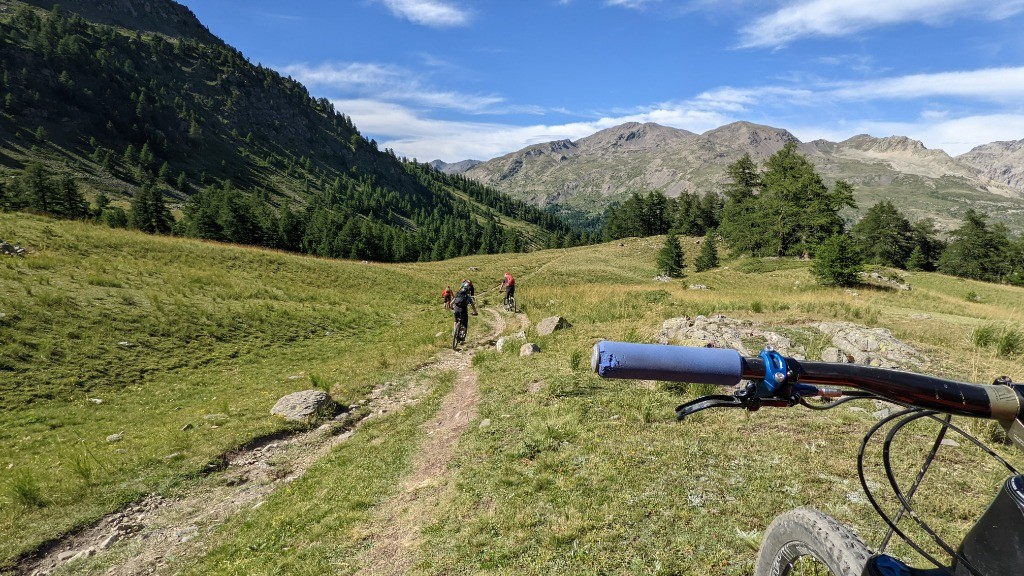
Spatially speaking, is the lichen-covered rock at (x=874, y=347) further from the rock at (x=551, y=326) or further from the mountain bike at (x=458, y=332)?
the mountain bike at (x=458, y=332)

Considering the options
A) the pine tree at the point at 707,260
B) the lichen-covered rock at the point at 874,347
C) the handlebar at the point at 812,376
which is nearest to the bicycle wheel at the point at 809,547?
the handlebar at the point at 812,376

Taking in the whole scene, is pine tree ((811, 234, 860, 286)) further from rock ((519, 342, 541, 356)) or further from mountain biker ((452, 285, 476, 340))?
mountain biker ((452, 285, 476, 340))

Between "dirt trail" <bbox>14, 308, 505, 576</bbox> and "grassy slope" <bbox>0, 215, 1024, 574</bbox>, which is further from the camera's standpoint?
"dirt trail" <bbox>14, 308, 505, 576</bbox>

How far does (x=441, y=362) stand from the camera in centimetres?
1797

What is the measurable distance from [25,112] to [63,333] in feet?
707

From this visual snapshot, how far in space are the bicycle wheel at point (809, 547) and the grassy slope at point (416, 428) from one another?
1694 mm

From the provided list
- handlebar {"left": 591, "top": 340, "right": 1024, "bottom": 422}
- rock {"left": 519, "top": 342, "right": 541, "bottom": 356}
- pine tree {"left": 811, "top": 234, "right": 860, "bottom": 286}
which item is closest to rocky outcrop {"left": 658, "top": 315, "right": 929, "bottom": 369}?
rock {"left": 519, "top": 342, "right": 541, "bottom": 356}

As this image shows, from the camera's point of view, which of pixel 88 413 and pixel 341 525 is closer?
pixel 341 525

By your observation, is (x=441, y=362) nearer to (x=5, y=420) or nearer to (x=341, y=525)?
(x=341, y=525)

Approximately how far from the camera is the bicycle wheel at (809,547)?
261cm

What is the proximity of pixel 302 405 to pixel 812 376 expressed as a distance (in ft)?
44.4

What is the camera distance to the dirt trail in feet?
22.3

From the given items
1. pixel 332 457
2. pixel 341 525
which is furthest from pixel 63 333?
pixel 341 525

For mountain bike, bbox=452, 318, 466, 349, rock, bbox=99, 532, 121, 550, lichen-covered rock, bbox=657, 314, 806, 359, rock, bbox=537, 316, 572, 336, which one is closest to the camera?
rock, bbox=99, 532, 121, 550
